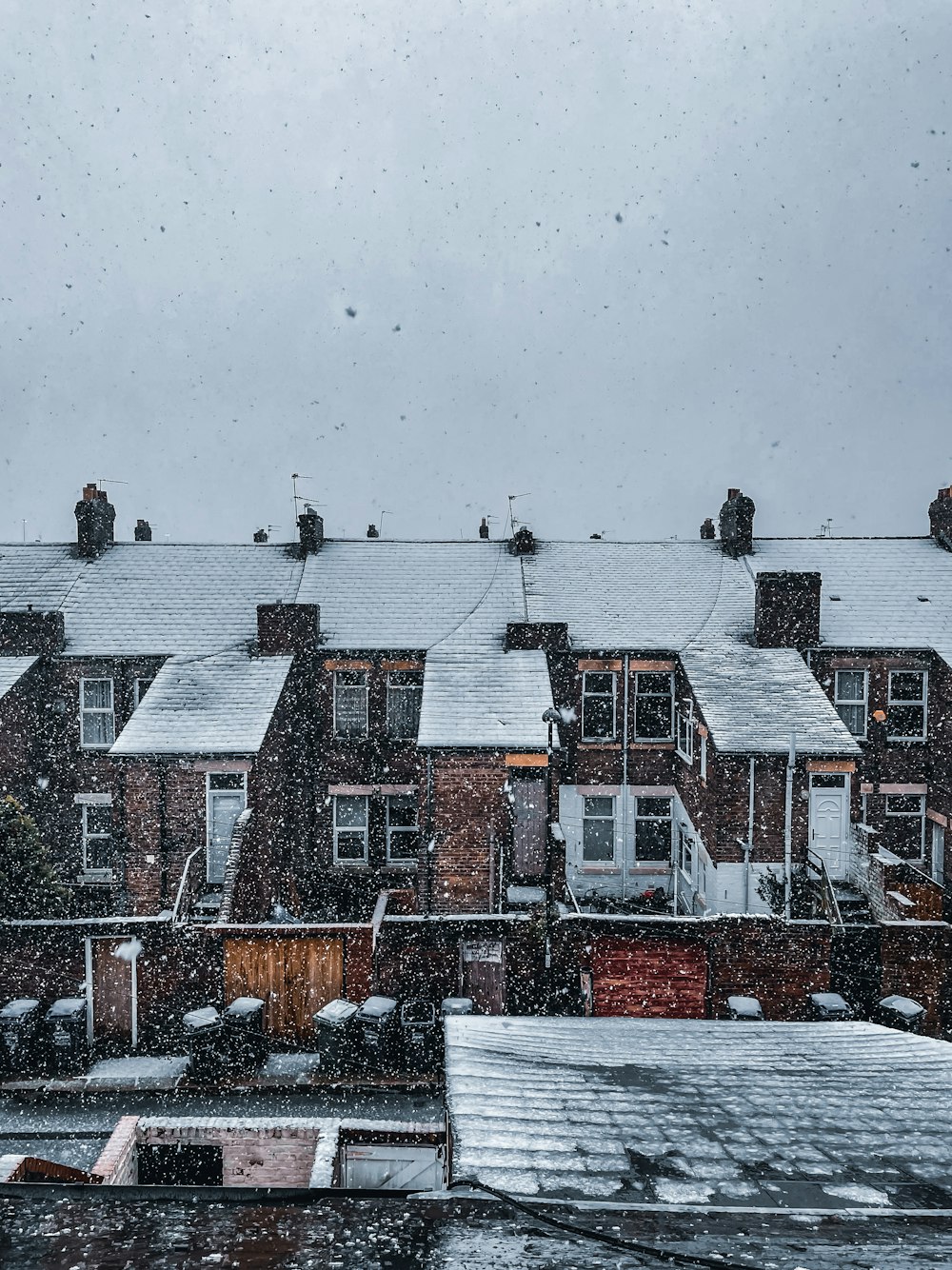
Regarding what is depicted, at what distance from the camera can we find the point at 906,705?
19797 mm

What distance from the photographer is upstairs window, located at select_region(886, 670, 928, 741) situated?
778 inches

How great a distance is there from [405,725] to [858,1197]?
52.0 feet

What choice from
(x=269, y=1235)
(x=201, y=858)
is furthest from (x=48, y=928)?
(x=269, y=1235)

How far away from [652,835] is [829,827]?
13.7ft

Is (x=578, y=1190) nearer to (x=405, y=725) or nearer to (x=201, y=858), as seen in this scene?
(x=201, y=858)

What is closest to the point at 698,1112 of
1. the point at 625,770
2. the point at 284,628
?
the point at 625,770

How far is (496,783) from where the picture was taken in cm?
1681

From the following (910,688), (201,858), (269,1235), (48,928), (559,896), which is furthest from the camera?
(910,688)

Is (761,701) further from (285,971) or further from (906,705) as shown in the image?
(285,971)

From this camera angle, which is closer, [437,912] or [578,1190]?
[578,1190]

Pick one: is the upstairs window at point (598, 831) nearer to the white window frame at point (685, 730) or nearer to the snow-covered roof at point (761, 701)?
Answer: the white window frame at point (685, 730)

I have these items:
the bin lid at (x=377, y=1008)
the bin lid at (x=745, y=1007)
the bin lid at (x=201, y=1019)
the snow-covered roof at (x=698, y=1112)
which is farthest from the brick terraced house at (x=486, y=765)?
the snow-covered roof at (x=698, y=1112)

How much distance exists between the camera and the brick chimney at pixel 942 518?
22.5 metres

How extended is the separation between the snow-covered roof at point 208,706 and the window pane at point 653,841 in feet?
31.0
